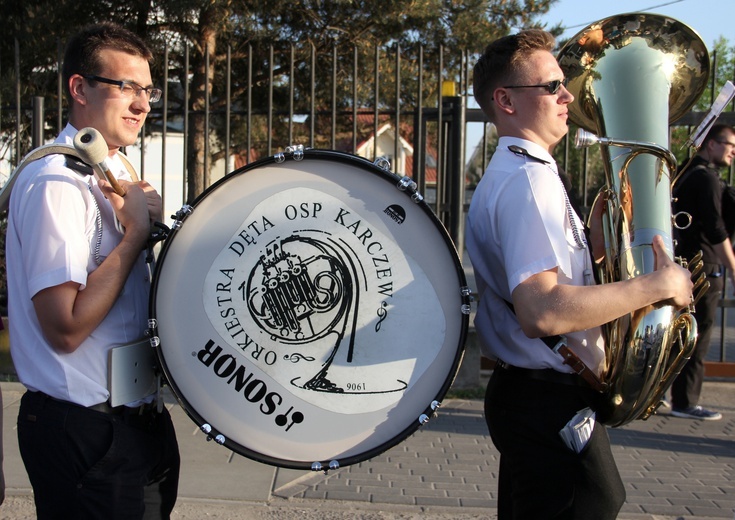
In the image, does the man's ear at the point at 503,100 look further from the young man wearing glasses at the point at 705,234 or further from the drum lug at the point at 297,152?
the young man wearing glasses at the point at 705,234

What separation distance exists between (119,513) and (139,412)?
0.80ft

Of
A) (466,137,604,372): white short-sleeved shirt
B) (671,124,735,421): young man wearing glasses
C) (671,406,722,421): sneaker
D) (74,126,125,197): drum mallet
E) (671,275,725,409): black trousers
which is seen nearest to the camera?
(74,126,125,197): drum mallet

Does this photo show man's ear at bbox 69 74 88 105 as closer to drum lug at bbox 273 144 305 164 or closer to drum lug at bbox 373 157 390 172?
drum lug at bbox 273 144 305 164

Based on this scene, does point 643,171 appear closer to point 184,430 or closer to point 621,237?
point 621,237

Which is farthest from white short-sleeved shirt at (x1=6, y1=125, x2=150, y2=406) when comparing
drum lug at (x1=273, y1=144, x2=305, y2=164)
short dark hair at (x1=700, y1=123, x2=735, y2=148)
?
short dark hair at (x1=700, y1=123, x2=735, y2=148)

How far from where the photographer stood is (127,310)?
1969 mm

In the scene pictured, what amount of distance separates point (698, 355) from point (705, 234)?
0.81 meters

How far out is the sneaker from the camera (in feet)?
17.4

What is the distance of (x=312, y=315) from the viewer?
6.29 ft

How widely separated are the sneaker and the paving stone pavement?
205 mm

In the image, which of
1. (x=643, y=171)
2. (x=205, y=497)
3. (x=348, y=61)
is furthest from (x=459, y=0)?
(x=643, y=171)

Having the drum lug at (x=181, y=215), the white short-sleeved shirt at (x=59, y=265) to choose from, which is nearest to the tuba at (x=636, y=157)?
the drum lug at (x=181, y=215)

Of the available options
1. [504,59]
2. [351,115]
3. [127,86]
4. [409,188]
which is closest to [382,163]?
[409,188]

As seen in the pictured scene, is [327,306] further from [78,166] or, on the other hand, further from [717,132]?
[717,132]
